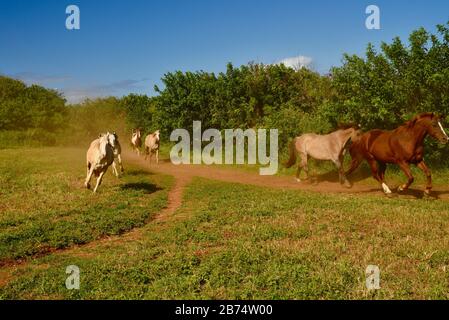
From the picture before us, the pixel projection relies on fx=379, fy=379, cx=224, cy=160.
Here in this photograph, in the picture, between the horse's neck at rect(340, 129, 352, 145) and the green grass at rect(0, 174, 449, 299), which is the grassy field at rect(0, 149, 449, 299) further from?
the horse's neck at rect(340, 129, 352, 145)

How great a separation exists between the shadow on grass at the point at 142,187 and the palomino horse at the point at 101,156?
1.54 m

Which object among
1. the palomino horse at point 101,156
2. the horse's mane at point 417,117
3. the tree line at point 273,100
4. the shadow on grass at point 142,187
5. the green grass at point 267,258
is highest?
the tree line at point 273,100

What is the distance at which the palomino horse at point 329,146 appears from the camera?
18.6m

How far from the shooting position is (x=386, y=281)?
6703 mm

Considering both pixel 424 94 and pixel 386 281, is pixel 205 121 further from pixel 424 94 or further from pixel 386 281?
pixel 386 281

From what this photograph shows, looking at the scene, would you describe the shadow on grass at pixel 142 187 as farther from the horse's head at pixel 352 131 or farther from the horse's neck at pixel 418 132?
the horse's neck at pixel 418 132

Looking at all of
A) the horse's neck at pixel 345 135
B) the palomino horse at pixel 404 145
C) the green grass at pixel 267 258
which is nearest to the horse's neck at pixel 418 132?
the palomino horse at pixel 404 145

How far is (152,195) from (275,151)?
12535 millimetres

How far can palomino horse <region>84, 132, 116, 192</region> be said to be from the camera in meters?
16.5

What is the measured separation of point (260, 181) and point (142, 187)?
20.8 feet

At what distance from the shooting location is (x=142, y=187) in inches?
737

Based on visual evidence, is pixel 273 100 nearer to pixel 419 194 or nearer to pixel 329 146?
pixel 329 146

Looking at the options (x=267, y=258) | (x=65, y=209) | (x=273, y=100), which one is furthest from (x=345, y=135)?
(x=273, y=100)

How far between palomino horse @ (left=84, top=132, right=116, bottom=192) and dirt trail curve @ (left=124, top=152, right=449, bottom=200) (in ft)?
11.0
